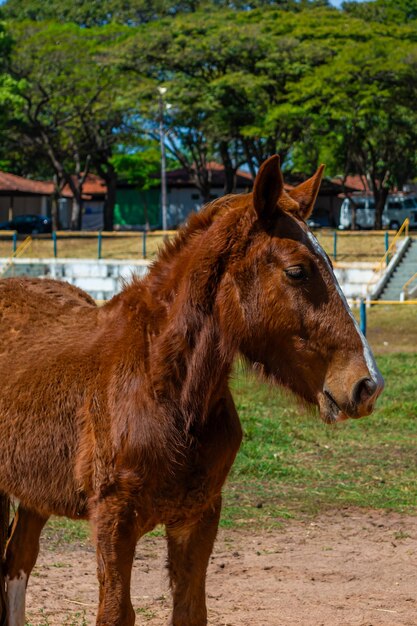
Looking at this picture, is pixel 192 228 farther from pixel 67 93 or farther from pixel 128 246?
pixel 67 93

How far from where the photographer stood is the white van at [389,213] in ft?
168

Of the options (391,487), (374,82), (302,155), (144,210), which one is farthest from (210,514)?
(144,210)

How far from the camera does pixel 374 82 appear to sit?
136ft

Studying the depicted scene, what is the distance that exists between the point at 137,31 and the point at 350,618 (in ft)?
154

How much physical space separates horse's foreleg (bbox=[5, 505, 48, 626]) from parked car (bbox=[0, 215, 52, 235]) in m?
46.2

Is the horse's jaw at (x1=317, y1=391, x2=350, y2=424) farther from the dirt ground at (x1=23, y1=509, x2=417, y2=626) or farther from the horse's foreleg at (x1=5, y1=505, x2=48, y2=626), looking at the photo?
the dirt ground at (x1=23, y1=509, x2=417, y2=626)

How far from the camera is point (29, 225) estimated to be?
51.1 meters

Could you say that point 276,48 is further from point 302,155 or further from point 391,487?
point 391,487

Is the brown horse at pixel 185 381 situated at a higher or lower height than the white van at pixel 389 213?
lower

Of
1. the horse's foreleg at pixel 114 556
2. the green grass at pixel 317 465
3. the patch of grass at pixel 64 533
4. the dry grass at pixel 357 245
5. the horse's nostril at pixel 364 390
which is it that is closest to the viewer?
the horse's nostril at pixel 364 390

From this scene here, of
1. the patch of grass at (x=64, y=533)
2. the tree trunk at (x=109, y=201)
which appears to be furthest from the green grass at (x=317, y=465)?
the tree trunk at (x=109, y=201)

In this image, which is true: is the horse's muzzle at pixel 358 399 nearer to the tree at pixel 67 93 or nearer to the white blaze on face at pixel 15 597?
the white blaze on face at pixel 15 597

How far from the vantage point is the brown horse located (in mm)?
3291

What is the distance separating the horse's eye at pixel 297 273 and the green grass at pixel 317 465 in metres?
2.92
